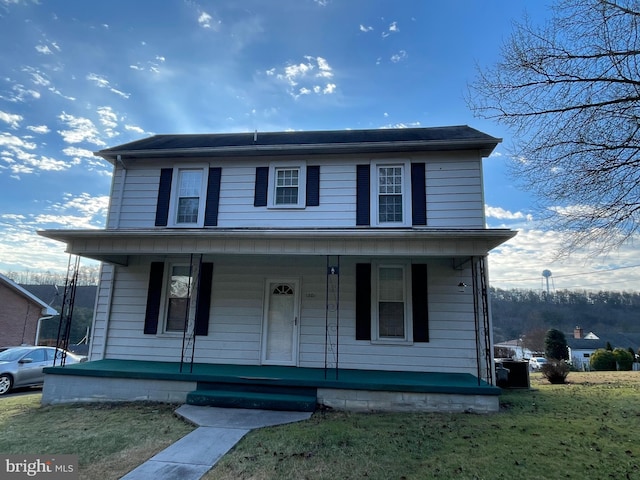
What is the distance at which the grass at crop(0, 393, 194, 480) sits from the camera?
13.1ft

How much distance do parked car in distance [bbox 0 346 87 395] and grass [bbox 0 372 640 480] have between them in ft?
14.8

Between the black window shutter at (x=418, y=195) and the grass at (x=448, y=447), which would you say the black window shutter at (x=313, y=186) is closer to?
the black window shutter at (x=418, y=195)

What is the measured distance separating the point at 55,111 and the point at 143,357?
27.9ft

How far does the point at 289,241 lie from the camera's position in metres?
6.72

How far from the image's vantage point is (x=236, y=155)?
8734mm

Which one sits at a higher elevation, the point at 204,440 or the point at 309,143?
the point at 309,143

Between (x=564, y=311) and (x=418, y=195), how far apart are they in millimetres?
41084

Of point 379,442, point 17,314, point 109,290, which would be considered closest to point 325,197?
point 379,442

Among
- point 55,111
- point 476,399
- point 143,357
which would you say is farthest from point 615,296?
point 55,111

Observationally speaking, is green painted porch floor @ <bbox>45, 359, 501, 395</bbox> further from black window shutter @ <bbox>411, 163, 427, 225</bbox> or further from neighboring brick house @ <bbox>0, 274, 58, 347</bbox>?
neighboring brick house @ <bbox>0, 274, 58, 347</bbox>

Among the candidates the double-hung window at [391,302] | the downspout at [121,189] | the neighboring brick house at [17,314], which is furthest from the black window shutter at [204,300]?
the neighboring brick house at [17,314]

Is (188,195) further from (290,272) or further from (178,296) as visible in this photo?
(290,272)

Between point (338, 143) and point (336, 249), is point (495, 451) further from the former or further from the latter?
point (338, 143)

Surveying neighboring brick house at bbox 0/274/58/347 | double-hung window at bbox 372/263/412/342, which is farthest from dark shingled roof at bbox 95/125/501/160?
neighboring brick house at bbox 0/274/58/347
